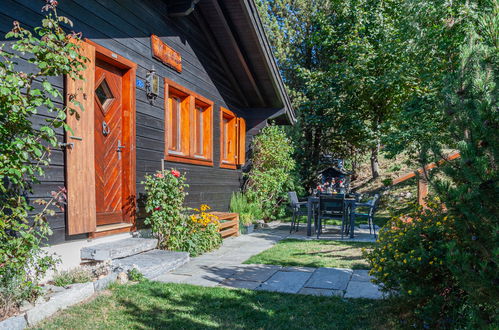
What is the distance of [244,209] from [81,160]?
5.28m

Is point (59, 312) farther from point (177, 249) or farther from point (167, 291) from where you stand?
point (177, 249)

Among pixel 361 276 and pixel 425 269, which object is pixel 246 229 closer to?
pixel 361 276

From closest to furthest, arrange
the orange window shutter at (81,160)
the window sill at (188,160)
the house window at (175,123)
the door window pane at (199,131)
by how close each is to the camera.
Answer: the orange window shutter at (81,160), the window sill at (188,160), the house window at (175,123), the door window pane at (199,131)

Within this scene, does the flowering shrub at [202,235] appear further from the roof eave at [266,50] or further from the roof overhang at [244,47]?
the roof eave at [266,50]

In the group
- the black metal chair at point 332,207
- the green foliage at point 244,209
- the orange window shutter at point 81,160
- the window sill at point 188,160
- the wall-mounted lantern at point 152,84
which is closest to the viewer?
the orange window shutter at point 81,160

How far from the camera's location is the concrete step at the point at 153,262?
4.07 meters

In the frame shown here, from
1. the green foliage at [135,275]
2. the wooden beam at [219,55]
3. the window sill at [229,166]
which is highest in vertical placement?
the wooden beam at [219,55]

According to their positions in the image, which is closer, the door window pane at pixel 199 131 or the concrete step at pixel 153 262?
the concrete step at pixel 153 262

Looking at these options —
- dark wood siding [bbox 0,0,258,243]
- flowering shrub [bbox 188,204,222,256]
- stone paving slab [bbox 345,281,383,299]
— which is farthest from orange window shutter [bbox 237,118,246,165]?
stone paving slab [bbox 345,281,383,299]

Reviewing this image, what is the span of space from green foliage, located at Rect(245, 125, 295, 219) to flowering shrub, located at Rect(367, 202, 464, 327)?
6.34 m

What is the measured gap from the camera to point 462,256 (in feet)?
5.43

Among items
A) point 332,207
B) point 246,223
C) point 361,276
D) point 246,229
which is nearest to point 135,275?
point 361,276

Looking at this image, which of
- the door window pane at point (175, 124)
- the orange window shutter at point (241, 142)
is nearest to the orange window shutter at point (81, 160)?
the door window pane at point (175, 124)

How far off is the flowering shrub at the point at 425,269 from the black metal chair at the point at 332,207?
4088mm
